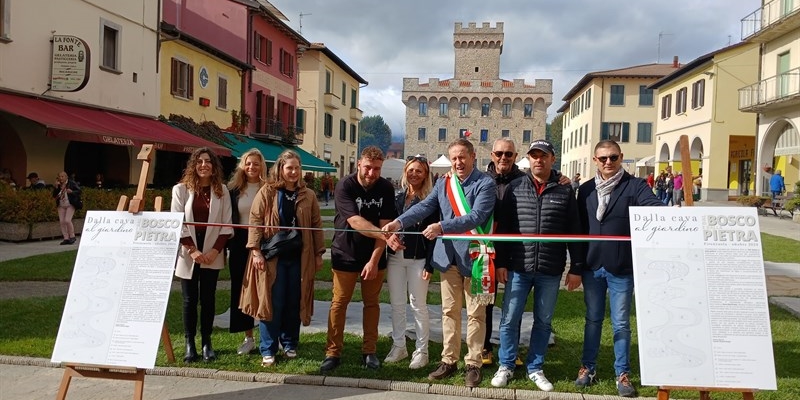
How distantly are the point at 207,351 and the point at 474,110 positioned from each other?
2798 inches

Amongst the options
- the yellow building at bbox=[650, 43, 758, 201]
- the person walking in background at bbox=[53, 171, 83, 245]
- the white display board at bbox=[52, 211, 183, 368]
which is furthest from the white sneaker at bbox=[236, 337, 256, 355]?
the yellow building at bbox=[650, 43, 758, 201]

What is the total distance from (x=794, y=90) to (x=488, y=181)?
23.0 meters

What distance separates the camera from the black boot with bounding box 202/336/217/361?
4914 mm

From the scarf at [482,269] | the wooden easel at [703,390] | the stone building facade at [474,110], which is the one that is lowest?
the wooden easel at [703,390]

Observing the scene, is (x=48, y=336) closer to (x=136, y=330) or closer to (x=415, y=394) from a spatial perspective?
(x=136, y=330)

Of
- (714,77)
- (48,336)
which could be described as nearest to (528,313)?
(48,336)

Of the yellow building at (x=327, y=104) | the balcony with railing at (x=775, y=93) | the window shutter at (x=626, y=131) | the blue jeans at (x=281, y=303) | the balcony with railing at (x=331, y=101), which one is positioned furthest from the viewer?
the window shutter at (x=626, y=131)

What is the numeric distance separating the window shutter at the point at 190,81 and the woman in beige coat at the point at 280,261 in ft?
60.0

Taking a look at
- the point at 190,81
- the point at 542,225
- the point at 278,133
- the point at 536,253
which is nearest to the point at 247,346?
the point at 536,253

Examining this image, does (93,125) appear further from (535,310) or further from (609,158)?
(609,158)

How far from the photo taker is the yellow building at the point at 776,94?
22.2 metres

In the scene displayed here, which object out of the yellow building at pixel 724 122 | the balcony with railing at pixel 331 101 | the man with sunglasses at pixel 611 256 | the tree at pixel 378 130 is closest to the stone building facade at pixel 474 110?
the balcony with railing at pixel 331 101

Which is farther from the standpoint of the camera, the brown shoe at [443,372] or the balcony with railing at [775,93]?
the balcony with railing at [775,93]

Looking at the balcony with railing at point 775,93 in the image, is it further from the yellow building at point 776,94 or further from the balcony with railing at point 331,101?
the balcony with railing at point 331,101
